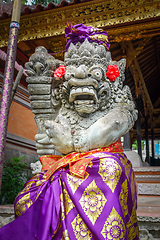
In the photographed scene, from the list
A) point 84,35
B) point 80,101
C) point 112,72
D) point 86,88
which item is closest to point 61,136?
point 80,101

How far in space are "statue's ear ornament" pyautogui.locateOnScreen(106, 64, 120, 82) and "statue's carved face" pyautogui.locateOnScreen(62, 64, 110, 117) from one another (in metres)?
0.10

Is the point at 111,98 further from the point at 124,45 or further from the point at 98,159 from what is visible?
the point at 124,45

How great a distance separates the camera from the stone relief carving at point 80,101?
68.8 inches

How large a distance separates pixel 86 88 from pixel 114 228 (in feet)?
3.69

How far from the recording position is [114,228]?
132 centimetres

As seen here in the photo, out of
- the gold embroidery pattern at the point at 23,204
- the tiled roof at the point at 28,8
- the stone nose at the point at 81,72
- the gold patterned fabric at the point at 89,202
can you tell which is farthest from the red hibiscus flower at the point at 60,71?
the tiled roof at the point at 28,8

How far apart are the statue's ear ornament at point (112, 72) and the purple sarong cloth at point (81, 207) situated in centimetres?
80

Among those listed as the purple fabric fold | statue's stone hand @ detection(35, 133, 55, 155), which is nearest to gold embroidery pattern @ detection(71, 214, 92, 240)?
statue's stone hand @ detection(35, 133, 55, 155)

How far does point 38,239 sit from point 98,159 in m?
0.68

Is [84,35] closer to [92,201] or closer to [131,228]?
[92,201]

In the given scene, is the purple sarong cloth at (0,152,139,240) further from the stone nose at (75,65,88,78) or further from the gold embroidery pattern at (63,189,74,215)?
the stone nose at (75,65,88,78)

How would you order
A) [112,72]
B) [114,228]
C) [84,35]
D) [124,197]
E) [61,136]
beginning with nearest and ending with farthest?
[114,228] < [124,197] < [61,136] < [112,72] < [84,35]

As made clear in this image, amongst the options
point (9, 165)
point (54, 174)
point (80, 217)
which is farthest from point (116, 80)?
point (9, 165)

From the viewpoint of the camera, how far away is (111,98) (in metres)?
2.04
